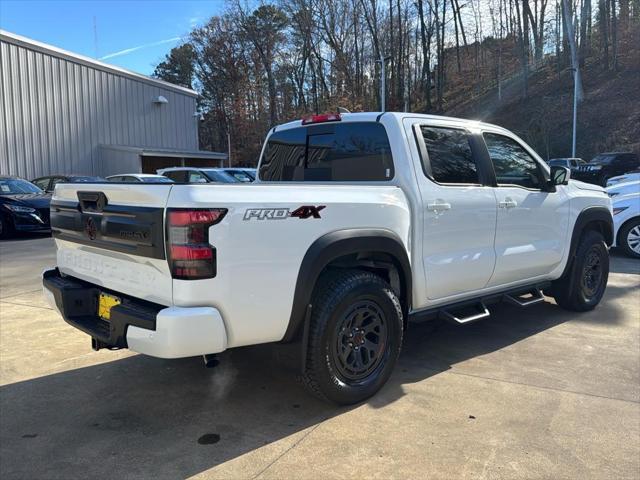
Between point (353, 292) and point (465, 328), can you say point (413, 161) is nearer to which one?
point (353, 292)

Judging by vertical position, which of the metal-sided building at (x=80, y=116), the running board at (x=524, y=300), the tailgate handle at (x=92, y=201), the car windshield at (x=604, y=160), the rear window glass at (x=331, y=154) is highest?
the metal-sided building at (x=80, y=116)

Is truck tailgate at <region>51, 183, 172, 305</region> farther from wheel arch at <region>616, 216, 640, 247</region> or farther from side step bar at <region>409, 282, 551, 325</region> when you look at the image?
wheel arch at <region>616, 216, 640, 247</region>

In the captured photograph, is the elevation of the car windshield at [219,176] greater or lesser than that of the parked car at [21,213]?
greater

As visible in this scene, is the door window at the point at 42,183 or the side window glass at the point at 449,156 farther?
the door window at the point at 42,183

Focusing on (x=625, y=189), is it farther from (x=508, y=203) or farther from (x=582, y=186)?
(x=508, y=203)

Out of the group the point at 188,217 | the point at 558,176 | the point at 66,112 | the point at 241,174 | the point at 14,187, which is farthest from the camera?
the point at 66,112

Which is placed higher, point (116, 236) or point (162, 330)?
point (116, 236)

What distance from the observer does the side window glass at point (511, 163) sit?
180 inches

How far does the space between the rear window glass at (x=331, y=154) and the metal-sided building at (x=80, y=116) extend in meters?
19.2

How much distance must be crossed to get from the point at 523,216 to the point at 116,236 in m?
3.37

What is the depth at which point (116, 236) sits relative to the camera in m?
3.01

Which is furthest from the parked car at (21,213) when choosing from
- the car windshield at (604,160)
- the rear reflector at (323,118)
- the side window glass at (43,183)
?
the car windshield at (604,160)

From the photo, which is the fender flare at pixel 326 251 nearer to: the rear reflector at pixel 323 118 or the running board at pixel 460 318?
the running board at pixel 460 318

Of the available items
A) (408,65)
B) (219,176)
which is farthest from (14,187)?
(408,65)
